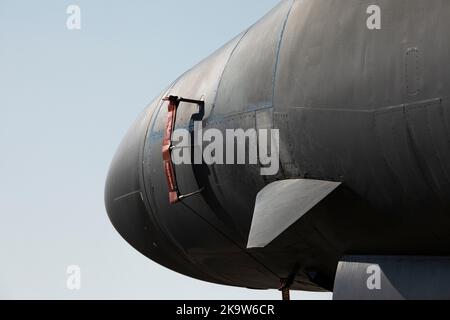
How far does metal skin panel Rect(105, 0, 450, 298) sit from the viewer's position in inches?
268

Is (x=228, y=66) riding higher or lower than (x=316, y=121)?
higher

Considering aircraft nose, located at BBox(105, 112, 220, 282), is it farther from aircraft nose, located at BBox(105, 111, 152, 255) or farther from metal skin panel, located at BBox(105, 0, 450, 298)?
metal skin panel, located at BBox(105, 0, 450, 298)

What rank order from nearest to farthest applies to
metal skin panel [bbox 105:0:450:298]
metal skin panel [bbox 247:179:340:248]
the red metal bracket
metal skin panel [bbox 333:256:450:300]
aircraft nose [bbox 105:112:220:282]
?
metal skin panel [bbox 105:0:450:298], metal skin panel [bbox 333:256:450:300], metal skin panel [bbox 247:179:340:248], the red metal bracket, aircraft nose [bbox 105:112:220:282]

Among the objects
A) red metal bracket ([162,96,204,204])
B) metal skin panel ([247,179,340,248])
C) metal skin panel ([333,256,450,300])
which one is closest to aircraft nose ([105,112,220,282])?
red metal bracket ([162,96,204,204])

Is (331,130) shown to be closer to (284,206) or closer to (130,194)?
(284,206)

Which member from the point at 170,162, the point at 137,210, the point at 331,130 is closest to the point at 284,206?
the point at 331,130

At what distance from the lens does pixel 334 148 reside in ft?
24.7

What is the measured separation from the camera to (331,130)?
7.52 metres

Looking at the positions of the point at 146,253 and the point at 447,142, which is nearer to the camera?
the point at 447,142

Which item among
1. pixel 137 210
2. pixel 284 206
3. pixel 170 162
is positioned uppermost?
pixel 170 162

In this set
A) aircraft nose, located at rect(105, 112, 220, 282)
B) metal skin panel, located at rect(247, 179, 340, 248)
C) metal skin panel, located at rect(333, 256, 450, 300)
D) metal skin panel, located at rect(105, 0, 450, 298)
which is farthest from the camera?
aircraft nose, located at rect(105, 112, 220, 282)
